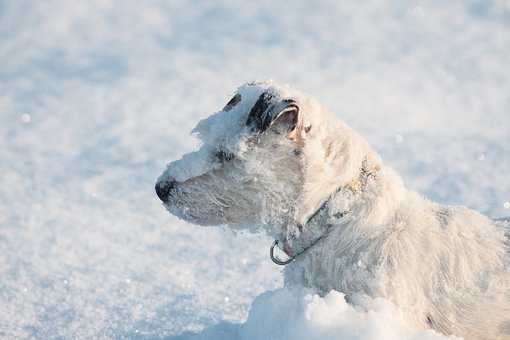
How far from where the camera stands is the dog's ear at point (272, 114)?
3127 millimetres

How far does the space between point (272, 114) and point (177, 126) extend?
6.80m

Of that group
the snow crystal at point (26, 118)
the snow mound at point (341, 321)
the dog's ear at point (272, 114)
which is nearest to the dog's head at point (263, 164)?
the dog's ear at point (272, 114)

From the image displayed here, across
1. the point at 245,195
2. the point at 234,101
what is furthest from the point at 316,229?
the point at 234,101

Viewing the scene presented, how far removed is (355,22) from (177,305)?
29.6ft

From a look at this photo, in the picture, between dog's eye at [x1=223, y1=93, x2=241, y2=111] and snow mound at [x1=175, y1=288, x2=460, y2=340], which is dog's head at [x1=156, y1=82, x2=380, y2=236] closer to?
dog's eye at [x1=223, y1=93, x2=241, y2=111]

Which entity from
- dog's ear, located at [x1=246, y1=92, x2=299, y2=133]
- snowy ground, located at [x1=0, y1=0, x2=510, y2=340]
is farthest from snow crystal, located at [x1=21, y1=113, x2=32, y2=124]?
dog's ear, located at [x1=246, y1=92, x2=299, y2=133]

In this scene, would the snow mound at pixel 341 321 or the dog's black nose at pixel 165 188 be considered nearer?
the snow mound at pixel 341 321

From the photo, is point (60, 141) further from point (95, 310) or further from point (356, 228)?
point (356, 228)

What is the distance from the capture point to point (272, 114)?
316cm

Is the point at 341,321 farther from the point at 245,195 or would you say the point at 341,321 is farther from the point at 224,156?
the point at 224,156

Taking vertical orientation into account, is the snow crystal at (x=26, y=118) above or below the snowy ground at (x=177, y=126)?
below

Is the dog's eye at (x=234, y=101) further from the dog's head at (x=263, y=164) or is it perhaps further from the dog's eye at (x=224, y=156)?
the dog's eye at (x=224, y=156)

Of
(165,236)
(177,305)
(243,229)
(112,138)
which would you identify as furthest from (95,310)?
(112,138)

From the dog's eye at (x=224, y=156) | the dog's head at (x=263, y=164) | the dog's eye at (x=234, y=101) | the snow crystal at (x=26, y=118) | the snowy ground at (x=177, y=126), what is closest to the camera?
the dog's head at (x=263, y=164)
